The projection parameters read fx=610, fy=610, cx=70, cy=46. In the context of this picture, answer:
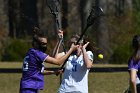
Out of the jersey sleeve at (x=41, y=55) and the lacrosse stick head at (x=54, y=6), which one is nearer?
the jersey sleeve at (x=41, y=55)

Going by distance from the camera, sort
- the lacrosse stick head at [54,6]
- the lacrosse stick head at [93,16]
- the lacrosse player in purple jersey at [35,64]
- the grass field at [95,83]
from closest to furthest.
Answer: the lacrosse player in purple jersey at [35,64] < the lacrosse stick head at [93,16] < the lacrosse stick head at [54,6] < the grass field at [95,83]

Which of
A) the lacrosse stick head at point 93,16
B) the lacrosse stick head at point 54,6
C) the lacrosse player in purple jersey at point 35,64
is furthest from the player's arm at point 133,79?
the lacrosse stick head at point 54,6

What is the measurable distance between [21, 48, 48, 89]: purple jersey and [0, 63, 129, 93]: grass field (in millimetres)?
7168

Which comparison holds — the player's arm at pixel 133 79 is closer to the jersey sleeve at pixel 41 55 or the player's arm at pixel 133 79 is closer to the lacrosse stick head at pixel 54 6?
the jersey sleeve at pixel 41 55

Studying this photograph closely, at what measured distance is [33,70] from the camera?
8.95m

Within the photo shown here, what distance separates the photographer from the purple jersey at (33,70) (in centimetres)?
888

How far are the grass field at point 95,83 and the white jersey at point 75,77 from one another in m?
6.59

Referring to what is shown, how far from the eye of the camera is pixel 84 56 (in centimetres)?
948

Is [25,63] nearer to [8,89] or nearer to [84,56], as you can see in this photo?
[84,56]

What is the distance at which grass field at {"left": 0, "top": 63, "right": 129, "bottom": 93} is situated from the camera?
16344mm

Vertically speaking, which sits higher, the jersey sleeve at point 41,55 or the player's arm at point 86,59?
the jersey sleeve at point 41,55

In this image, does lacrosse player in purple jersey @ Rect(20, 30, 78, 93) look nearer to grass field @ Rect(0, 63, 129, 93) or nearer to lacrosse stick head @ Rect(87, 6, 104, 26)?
lacrosse stick head @ Rect(87, 6, 104, 26)

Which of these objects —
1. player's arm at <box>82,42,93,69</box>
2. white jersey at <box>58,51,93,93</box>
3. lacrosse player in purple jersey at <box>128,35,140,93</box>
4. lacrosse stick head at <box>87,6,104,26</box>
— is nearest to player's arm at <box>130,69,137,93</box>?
lacrosse player in purple jersey at <box>128,35,140,93</box>

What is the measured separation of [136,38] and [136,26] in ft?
98.8
